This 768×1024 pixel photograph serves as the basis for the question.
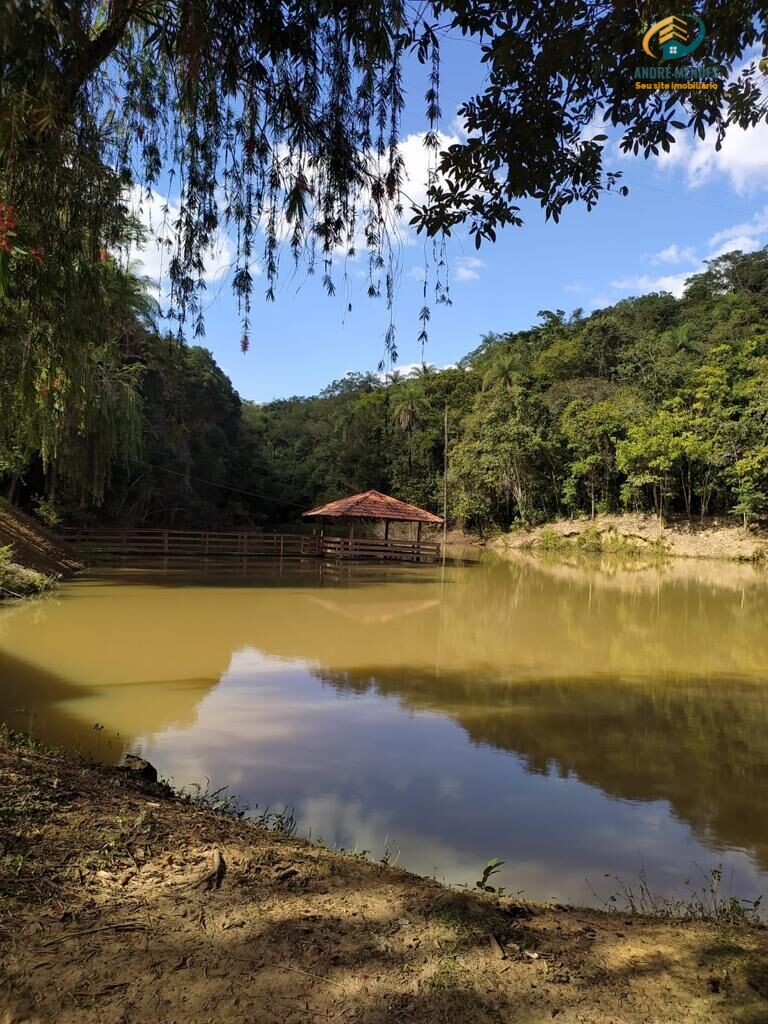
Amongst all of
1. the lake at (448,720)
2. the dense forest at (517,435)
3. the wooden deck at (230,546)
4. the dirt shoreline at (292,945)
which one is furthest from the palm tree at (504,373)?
the dirt shoreline at (292,945)

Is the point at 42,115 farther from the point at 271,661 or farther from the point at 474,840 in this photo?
the point at 271,661

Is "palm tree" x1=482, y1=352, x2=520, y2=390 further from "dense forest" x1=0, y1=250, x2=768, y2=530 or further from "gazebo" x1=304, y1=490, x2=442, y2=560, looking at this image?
"gazebo" x1=304, y1=490, x2=442, y2=560

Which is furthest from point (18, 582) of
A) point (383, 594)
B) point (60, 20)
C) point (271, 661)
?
point (60, 20)

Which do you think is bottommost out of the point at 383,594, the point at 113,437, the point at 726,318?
the point at 383,594

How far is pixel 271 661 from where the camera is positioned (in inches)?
336

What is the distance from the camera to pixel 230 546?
22.3 m

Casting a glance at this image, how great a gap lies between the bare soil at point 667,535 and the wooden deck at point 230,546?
1094 centimetres

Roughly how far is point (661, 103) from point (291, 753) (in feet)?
15.5

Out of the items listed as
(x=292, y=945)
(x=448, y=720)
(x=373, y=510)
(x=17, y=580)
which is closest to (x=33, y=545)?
(x=17, y=580)

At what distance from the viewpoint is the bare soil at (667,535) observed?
27.3 m

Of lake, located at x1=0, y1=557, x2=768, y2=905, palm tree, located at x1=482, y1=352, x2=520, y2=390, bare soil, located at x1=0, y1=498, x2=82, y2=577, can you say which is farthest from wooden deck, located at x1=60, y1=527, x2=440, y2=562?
palm tree, located at x1=482, y1=352, x2=520, y2=390

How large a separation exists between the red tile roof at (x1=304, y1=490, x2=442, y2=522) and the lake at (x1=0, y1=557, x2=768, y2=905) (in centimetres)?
993

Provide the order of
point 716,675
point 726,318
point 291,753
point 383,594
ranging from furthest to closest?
point 726,318
point 383,594
point 716,675
point 291,753

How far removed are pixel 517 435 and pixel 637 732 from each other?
93.4ft
